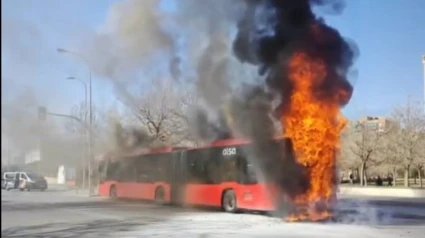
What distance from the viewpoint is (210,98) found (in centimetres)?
2336

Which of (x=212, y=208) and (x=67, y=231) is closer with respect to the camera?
(x=67, y=231)

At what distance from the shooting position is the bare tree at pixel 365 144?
44438mm

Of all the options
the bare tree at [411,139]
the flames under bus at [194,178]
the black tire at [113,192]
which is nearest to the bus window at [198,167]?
the flames under bus at [194,178]

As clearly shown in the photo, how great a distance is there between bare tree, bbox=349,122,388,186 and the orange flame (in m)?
28.8

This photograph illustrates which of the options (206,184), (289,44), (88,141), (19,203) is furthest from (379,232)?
(88,141)

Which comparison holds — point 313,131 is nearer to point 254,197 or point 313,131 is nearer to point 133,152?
point 254,197

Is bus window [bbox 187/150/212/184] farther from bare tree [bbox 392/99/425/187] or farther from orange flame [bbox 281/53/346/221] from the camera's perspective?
bare tree [bbox 392/99/425/187]

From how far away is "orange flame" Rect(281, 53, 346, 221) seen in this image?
16.2 metres

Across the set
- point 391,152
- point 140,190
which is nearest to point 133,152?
point 140,190

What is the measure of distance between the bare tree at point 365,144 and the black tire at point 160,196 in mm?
23510

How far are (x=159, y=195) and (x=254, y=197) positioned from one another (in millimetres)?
8163

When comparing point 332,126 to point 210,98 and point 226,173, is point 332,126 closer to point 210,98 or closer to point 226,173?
point 226,173

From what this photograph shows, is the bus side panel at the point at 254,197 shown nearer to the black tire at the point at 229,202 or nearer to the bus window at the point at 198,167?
the black tire at the point at 229,202

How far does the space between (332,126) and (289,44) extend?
2.81m
